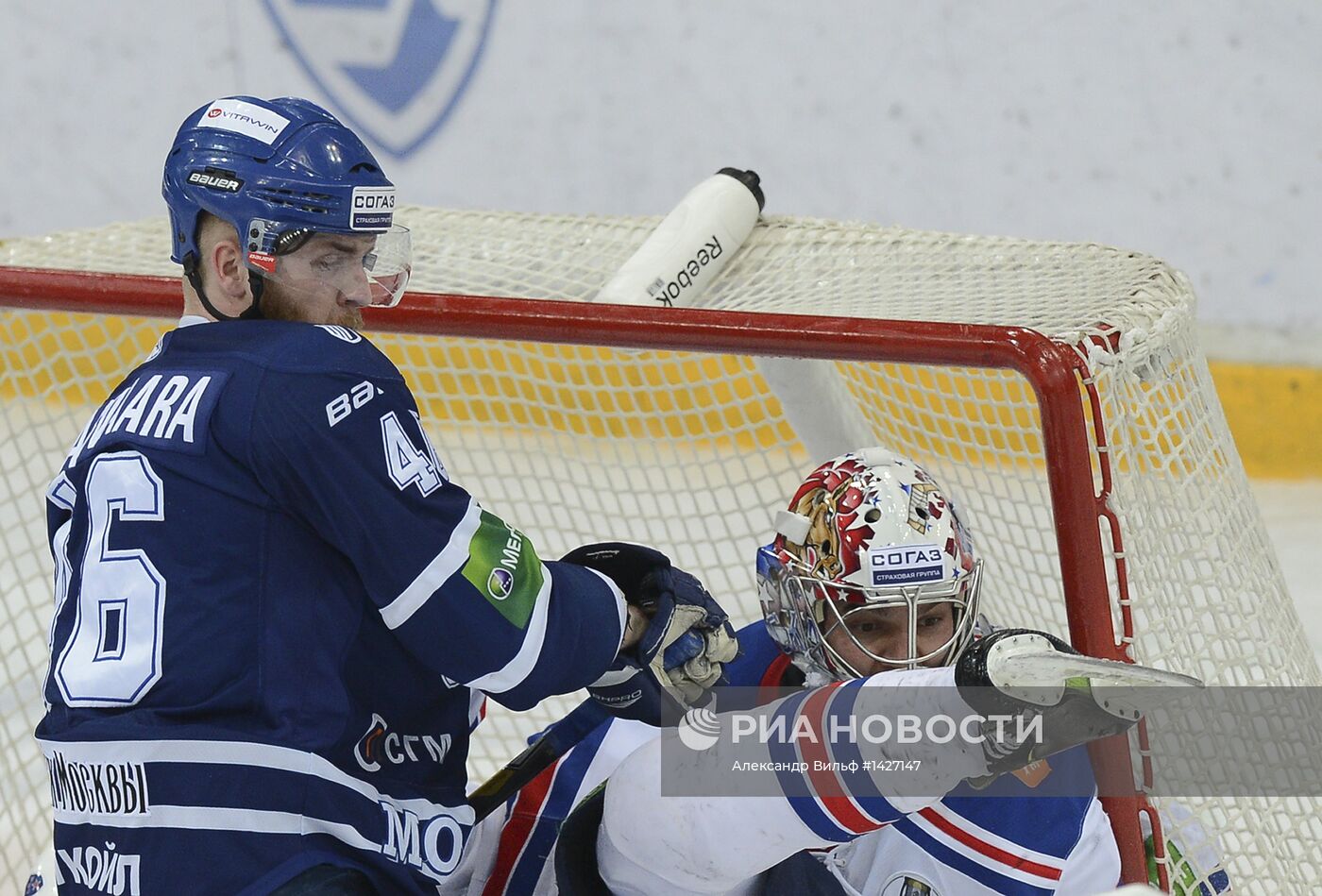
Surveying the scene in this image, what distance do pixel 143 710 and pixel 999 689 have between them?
2.31ft

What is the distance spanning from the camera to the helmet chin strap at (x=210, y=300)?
138 cm

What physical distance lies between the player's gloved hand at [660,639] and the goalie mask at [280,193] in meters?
0.39

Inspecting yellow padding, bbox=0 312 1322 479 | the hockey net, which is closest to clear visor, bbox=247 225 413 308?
the hockey net

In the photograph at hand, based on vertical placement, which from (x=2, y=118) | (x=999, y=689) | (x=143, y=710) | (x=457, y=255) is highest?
(x=999, y=689)

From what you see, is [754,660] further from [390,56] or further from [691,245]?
[390,56]

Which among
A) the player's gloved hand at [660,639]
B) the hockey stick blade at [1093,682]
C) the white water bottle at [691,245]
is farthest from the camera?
the white water bottle at [691,245]

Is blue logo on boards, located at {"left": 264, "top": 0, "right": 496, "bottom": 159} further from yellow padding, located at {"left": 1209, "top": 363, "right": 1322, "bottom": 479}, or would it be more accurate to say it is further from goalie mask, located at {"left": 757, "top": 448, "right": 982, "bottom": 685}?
goalie mask, located at {"left": 757, "top": 448, "right": 982, "bottom": 685}

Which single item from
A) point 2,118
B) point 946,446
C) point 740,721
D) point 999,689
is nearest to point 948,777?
point 999,689

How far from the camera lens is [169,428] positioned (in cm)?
130

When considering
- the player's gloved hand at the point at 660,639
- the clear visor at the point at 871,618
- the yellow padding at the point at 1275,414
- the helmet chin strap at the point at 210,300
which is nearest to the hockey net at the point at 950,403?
the clear visor at the point at 871,618

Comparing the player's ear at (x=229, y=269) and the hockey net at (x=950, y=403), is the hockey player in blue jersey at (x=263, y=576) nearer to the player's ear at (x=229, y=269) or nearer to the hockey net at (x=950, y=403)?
the player's ear at (x=229, y=269)

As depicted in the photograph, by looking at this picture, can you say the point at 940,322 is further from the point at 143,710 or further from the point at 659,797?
the point at 143,710

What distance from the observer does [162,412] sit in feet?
4.33

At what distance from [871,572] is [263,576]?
0.63 m
